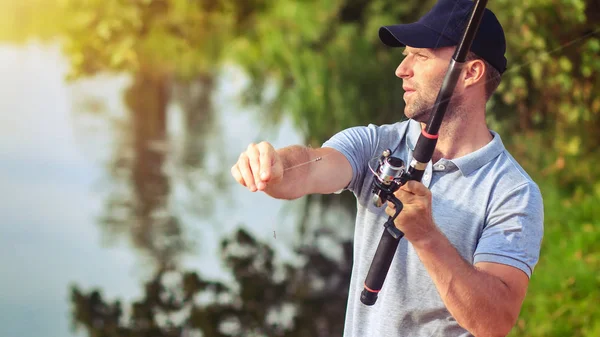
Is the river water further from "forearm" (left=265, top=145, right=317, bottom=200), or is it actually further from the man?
"forearm" (left=265, top=145, right=317, bottom=200)

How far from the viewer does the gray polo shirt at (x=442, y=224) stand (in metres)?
1.68

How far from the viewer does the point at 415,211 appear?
59.0 inches

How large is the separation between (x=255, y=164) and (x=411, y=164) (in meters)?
0.37

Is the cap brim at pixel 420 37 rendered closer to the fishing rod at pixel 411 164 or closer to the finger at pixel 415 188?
the fishing rod at pixel 411 164

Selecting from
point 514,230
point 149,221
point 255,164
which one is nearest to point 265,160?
point 255,164

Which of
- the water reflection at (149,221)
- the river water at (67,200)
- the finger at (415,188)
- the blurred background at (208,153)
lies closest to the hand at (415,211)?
the finger at (415,188)

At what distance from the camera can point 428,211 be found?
1.50m

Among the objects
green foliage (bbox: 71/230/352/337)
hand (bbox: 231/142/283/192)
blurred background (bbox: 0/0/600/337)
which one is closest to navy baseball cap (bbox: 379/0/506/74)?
hand (bbox: 231/142/283/192)

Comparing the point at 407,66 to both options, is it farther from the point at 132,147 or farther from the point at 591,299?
the point at 132,147

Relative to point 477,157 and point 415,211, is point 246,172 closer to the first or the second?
point 415,211

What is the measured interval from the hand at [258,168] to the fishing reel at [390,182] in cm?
22

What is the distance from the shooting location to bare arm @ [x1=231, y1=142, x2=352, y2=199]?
4.66 ft

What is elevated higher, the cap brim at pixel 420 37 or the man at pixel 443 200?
the cap brim at pixel 420 37

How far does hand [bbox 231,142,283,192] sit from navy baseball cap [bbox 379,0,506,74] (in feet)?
1.78
